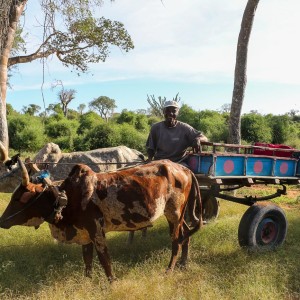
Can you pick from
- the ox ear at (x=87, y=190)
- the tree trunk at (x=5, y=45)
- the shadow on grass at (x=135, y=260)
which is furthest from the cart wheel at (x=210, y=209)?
the tree trunk at (x=5, y=45)

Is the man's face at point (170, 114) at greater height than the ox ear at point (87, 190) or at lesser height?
greater

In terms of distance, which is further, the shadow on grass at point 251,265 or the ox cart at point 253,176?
the ox cart at point 253,176

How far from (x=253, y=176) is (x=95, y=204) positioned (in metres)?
2.68

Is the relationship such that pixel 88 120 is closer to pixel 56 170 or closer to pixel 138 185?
pixel 56 170

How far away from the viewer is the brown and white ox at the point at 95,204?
176 inches

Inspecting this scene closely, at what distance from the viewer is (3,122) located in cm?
924

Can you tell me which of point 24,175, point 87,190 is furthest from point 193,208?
point 24,175

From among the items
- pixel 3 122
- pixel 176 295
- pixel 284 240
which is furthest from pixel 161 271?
pixel 3 122

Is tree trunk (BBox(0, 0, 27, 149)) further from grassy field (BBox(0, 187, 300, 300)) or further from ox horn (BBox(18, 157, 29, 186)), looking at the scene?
ox horn (BBox(18, 157, 29, 186))

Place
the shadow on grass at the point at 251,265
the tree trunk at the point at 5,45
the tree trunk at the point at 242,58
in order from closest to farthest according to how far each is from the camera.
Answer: the shadow on grass at the point at 251,265 → the tree trunk at the point at 5,45 → the tree trunk at the point at 242,58

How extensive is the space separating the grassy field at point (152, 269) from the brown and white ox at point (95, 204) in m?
0.34

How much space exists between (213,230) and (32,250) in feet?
9.99

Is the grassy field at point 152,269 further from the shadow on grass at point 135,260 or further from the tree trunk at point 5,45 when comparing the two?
the tree trunk at point 5,45

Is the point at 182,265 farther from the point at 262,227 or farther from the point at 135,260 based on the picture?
the point at 262,227
